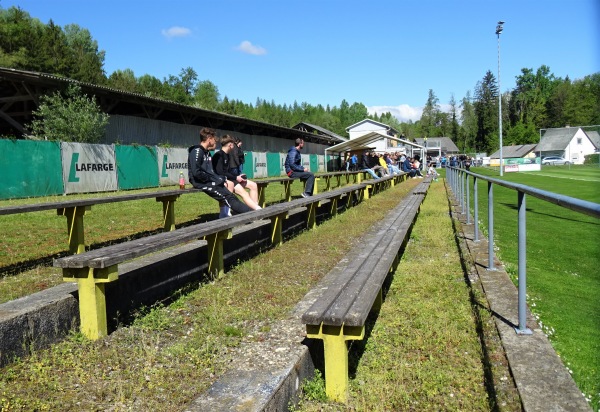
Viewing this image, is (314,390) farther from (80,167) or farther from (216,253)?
(80,167)

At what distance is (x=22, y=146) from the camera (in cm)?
1512

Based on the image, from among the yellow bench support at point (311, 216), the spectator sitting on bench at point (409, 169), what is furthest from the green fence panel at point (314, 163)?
the yellow bench support at point (311, 216)

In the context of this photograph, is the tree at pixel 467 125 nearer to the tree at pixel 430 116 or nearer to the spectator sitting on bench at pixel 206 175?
the tree at pixel 430 116

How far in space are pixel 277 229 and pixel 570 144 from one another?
249 ft

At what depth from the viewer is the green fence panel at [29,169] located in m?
14.6

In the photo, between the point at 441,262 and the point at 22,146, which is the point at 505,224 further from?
the point at 22,146

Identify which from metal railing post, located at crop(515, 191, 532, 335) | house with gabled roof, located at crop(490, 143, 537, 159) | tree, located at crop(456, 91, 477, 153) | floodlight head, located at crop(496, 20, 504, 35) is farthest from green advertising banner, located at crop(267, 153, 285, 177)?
tree, located at crop(456, 91, 477, 153)

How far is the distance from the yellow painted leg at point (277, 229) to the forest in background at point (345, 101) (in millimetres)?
41477

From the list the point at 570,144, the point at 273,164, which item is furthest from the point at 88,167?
the point at 570,144

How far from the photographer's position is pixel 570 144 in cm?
7131

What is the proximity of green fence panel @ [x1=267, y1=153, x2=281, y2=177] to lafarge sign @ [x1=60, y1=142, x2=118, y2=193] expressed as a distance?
14.7 meters

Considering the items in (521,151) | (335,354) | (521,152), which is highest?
(521,151)

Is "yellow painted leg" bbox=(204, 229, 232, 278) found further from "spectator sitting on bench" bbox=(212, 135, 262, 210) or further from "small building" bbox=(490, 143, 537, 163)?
"small building" bbox=(490, 143, 537, 163)

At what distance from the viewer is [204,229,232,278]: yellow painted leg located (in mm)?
4809
